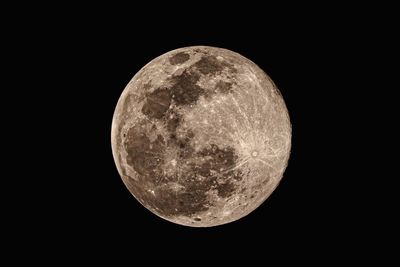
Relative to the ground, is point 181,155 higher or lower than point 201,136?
lower

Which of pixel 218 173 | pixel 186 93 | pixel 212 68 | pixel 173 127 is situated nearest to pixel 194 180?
pixel 218 173

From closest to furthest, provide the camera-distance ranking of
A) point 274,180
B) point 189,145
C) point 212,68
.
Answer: point 189,145
point 212,68
point 274,180

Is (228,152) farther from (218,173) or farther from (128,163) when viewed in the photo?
(128,163)

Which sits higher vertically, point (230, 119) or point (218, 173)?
point (230, 119)
